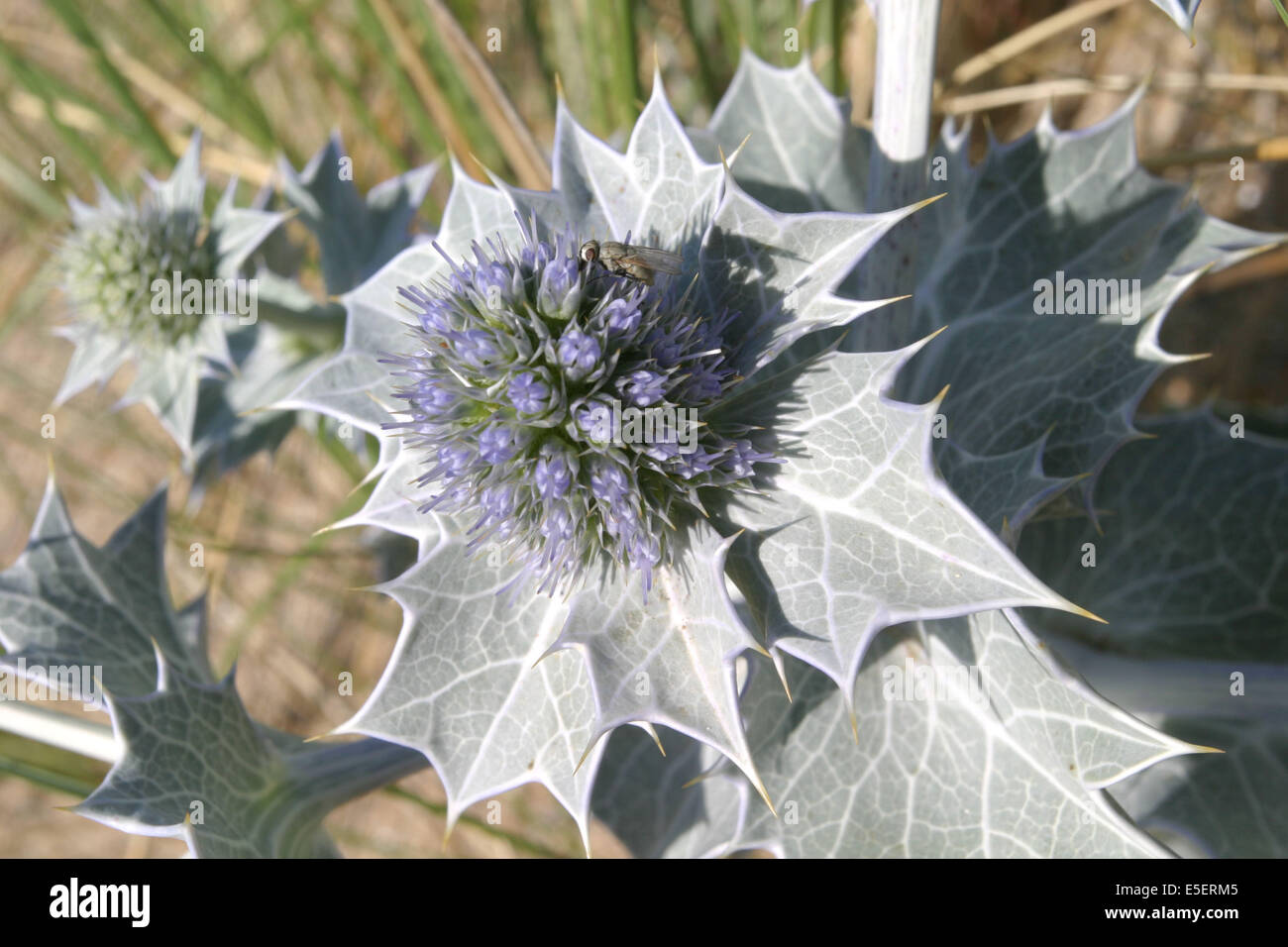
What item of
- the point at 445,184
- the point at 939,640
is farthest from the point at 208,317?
the point at 939,640

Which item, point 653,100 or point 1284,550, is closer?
point 653,100

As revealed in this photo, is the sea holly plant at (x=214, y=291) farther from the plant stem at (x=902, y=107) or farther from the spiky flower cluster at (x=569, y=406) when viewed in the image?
the plant stem at (x=902, y=107)

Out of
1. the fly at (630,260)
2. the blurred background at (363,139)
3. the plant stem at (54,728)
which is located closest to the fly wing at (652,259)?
the fly at (630,260)

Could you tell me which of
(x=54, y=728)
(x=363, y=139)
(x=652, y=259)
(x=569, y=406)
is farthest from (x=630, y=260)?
(x=363, y=139)

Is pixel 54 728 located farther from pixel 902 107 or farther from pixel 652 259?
pixel 902 107

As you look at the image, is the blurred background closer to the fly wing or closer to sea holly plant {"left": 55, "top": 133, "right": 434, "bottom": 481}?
sea holly plant {"left": 55, "top": 133, "right": 434, "bottom": 481}

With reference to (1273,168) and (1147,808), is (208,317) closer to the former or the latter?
(1147,808)

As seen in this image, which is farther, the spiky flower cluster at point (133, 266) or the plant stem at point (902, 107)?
the spiky flower cluster at point (133, 266)
